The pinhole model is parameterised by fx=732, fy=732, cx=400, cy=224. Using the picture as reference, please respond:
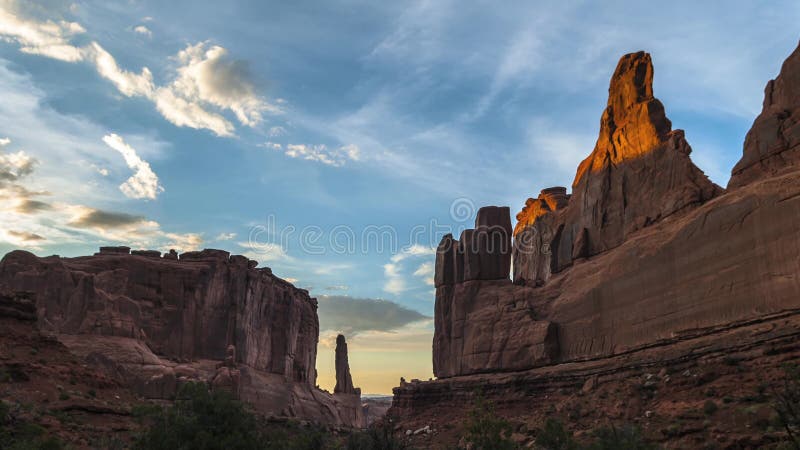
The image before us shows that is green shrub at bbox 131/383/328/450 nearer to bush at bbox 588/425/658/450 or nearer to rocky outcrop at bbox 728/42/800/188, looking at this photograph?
bush at bbox 588/425/658/450

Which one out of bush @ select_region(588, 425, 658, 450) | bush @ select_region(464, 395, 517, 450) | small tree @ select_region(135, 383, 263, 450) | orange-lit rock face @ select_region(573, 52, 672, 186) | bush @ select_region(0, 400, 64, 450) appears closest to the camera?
small tree @ select_region(135, 383, 263, 450)

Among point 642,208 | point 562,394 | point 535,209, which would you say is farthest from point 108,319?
point 642,208

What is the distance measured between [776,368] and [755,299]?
4323mm

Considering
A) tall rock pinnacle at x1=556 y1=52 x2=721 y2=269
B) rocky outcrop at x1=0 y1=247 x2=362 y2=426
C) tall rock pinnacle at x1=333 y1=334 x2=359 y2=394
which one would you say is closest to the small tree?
tall rock pinnacle at x1=556 y1=52 x2=721 y2=269

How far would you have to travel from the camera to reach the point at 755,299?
35.0m

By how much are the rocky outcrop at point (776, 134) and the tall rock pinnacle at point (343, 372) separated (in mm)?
111557

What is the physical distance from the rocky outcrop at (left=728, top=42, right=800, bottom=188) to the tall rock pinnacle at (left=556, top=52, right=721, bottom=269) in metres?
3.28

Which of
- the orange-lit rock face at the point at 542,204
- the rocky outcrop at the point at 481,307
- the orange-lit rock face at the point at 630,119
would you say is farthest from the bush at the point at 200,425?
the orange-lit rock face at the point at 542,204

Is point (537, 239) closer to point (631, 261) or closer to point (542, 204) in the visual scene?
point (542, 204)

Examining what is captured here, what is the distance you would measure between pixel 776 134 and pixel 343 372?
380ft

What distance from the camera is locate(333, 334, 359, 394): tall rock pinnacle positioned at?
142 m

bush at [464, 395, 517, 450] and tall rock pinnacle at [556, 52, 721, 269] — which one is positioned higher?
tall rock pinnacle at [556, 52, 721, 269]

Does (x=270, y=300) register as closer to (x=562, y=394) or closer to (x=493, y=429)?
(x=562, y=394)

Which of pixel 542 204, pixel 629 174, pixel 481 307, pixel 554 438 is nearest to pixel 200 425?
pixel 554 438
